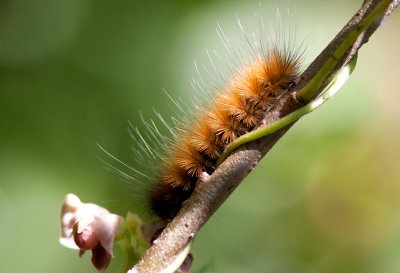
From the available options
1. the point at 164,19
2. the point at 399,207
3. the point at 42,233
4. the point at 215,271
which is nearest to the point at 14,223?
the point at 42,233

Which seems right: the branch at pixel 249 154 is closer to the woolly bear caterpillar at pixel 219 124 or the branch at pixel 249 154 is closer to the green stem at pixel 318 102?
the green stem at pixel 318 102

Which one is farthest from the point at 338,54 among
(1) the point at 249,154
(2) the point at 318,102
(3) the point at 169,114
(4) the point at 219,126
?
(3) the point at 169,114

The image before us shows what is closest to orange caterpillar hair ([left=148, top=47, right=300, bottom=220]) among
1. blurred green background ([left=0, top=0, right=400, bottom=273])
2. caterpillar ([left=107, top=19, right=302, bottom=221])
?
caterpillar ([left=107, top=19, right=302, bottom=221])

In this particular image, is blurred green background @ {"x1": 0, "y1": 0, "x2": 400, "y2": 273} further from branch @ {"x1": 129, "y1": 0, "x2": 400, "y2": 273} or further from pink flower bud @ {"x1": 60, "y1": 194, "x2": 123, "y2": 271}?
branch @ {"x1": 129, "y1": 0, "x2": 400, "y2": 273}

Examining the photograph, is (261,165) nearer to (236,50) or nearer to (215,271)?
(215,271)

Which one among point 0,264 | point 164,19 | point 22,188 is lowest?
point 0,264

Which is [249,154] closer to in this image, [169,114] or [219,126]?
[219,126]
